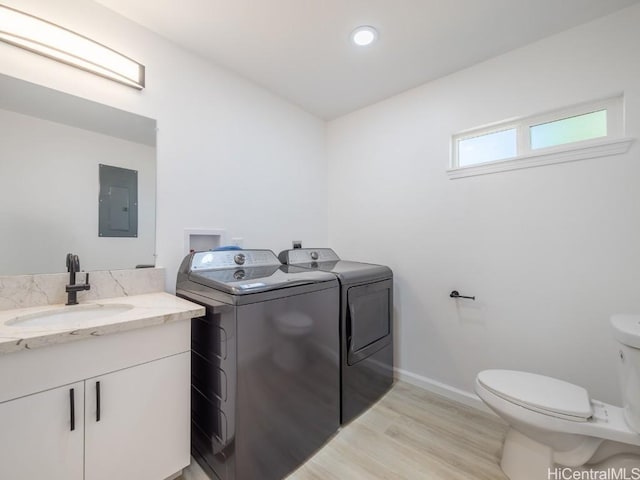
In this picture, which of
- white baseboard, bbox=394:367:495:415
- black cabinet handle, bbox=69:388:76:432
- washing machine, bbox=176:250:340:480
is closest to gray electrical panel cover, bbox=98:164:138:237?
washing machine, bbox=176:250:340:480

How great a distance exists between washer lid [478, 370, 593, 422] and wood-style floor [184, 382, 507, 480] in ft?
1.46

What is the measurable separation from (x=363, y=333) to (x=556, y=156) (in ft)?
5.39

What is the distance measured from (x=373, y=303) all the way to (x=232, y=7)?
2.03 meters

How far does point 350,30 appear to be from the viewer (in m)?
1.60

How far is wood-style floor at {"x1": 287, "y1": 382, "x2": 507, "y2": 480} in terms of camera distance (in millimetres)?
1364

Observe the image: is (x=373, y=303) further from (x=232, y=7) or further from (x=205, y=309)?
(x=232, y=7)

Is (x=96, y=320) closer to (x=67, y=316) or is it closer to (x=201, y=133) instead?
(x=67, y=316)

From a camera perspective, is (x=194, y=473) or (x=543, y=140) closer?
(x=194, y=473)

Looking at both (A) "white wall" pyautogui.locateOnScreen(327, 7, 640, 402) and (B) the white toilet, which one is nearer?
(B) the white toilet

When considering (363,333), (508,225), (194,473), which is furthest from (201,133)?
(508,225)

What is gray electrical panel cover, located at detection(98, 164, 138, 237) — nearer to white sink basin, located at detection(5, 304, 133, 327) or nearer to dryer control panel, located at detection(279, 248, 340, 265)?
white sink basin, located at detection(5, 304, 133, 327)

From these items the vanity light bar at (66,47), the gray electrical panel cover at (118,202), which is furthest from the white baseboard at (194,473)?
the vanity light bar at (66,47)

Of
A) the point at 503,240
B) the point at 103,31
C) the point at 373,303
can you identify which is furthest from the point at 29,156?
the point at 503,240

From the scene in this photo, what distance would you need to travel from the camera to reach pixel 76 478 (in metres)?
0.98
